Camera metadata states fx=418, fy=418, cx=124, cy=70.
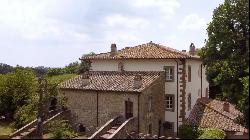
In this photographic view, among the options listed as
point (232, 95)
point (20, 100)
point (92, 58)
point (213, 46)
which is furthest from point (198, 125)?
point (20, 100)

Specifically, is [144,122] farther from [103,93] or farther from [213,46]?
[213,46]

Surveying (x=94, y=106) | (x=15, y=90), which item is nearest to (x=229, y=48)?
(x=94, y=106)

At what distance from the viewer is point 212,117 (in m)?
39.2

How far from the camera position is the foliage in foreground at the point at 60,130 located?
34.5 m

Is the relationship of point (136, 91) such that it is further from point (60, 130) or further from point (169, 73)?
point (60, 130)

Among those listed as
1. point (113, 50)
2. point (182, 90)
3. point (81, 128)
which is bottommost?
point (81, 128)

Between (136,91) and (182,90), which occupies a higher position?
(136,91)

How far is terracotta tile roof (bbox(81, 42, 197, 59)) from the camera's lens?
4059 cm

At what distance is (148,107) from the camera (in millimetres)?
36906

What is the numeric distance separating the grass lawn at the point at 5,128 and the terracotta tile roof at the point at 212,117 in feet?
56.5

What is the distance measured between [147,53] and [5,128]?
1646 centimetres

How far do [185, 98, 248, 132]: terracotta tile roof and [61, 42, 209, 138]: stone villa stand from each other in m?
0.87

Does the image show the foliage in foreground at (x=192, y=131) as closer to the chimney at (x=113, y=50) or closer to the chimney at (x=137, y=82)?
the chimney at (x=137, y=82)

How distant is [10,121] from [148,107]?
730 inches
